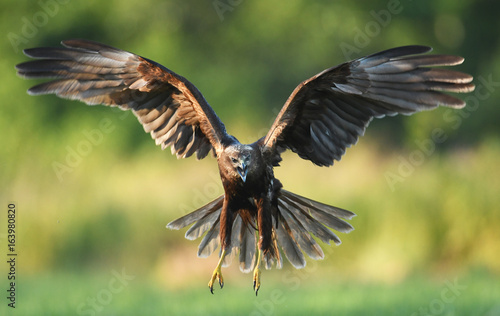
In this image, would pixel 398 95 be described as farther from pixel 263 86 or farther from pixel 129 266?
pixel 263 86

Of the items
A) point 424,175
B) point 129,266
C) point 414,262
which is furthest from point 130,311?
point 424,175

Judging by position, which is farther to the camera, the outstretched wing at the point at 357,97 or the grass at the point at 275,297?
the grass at the point at 275,297

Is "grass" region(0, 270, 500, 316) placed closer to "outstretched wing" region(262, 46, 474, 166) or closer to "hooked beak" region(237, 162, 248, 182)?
"outstretched wing" region(262, 46, 474, 166)

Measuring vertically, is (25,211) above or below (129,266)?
above

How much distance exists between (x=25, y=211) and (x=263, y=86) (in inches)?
262

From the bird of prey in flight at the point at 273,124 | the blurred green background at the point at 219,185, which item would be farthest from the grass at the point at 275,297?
the bird of prey in flight at the point at 273,124

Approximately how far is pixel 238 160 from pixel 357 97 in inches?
47.6

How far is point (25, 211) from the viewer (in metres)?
13.8

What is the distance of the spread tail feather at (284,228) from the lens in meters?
7.95

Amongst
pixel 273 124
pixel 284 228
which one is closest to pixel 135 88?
pixel 273 124

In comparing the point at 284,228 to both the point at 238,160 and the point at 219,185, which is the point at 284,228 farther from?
the point at 219,185

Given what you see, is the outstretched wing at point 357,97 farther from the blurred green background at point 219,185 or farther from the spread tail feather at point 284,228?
the blurred green background at point 219,185

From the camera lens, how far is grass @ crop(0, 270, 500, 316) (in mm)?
8977

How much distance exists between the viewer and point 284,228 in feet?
26.8
